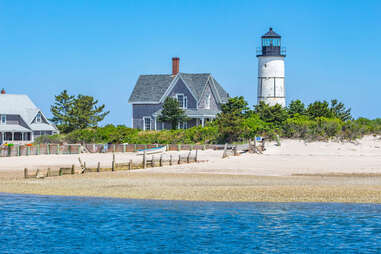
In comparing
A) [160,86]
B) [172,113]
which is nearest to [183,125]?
[172,113]

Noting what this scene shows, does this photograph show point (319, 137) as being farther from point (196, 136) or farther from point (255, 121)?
point (196, 136)

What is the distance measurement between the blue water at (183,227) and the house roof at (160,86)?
39.5 m

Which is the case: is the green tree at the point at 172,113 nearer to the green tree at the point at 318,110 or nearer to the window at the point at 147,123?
the window at the point at 147,123

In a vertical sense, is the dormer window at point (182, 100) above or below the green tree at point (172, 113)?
above

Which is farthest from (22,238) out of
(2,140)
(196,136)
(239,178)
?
(2,140)

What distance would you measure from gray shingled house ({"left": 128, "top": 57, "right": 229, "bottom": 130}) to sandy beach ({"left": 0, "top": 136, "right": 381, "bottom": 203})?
544 inches

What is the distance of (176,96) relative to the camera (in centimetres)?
6869

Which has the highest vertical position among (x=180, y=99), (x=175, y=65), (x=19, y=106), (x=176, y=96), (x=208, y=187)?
(x=175, y=65)

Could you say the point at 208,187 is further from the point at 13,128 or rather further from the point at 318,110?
the point at 13,128

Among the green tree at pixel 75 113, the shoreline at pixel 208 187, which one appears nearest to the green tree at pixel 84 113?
the green tree at pixel 75 113

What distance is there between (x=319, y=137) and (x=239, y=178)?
19.8 meters

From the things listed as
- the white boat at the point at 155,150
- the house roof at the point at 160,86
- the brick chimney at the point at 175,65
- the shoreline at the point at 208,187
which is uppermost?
the brick chimney at the point at 175,65

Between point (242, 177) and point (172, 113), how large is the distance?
89.2ft

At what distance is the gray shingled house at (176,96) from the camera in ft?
222
